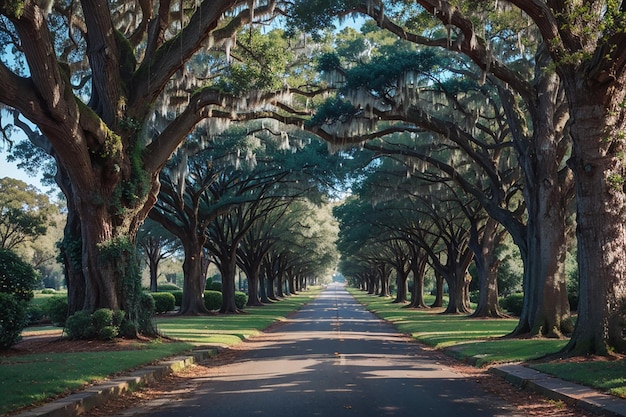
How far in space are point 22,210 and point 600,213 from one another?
46783 mm

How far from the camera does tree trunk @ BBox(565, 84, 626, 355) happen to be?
1252 cm

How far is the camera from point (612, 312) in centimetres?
1252

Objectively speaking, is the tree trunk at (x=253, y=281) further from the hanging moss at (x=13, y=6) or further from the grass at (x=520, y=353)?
the hanging moss at (x=13, y=6)

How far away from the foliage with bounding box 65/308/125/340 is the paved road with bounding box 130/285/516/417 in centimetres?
370

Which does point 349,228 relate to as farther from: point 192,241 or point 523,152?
point 523,152

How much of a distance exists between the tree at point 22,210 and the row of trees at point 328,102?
27.7m

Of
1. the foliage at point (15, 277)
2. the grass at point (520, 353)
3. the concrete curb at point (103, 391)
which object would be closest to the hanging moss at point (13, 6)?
the foliage at point (15, 277)

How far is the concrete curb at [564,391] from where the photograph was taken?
27.0ft

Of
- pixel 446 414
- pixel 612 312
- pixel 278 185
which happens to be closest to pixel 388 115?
pixel 612 312

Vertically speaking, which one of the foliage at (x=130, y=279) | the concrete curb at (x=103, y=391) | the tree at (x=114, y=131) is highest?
the tree at (x=114, y=131)

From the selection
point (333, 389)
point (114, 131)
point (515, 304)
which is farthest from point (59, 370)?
point (515, 304)

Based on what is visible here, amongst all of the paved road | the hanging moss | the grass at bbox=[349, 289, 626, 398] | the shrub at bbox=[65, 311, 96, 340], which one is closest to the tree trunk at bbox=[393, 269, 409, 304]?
the grass at bbox=[349, 289, 626, 398]

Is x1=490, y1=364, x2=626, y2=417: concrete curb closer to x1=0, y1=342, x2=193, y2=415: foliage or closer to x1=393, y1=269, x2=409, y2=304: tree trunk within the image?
x1=0, y1=342, x2=193, y2=415: foliage

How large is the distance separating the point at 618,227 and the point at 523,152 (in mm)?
7528
